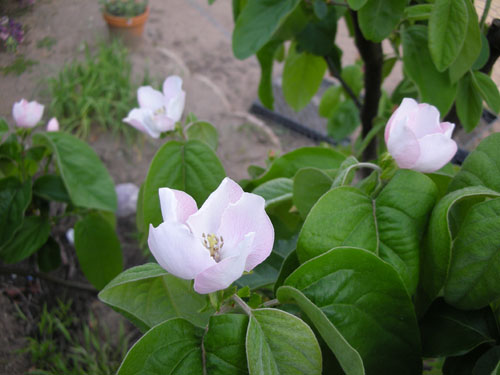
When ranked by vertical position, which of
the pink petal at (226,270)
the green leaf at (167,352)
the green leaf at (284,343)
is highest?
the pink petal at (226,270)

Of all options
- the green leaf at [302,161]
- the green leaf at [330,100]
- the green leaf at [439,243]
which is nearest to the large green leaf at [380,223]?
the green leaf at [439,243]

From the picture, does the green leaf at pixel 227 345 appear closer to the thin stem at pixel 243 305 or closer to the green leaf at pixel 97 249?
the thin stem at pixel 243 305

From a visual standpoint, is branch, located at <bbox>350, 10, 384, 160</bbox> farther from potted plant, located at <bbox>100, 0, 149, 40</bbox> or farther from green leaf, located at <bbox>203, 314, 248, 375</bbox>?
potted plant, located at <bbox>100, 0, 149, 40</bbox>

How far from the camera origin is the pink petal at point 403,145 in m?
0.39

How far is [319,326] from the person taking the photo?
0.31 m

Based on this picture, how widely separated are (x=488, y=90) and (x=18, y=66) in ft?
1.98

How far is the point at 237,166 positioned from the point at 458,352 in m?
1.43

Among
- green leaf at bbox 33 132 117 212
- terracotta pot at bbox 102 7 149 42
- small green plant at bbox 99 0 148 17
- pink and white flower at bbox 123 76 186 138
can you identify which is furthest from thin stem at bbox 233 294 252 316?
small green plant at bbox 99 0 148 17

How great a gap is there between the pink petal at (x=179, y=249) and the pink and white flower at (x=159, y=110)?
0.34 metres

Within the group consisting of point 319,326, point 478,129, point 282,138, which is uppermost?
point 319,326

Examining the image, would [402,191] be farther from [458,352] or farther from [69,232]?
[69,232]

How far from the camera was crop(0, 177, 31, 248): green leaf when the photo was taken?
2.43 ft

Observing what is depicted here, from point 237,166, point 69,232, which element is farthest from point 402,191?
point 237,166

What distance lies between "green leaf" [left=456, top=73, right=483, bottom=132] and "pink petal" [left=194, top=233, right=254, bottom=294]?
0.43 meters
